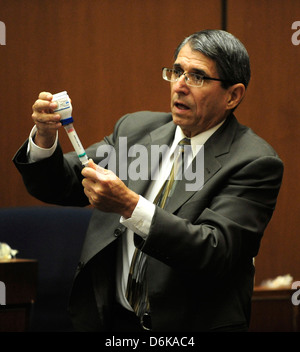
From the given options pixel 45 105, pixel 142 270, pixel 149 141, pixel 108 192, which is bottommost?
pixel 142 270

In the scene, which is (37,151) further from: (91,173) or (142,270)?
(142,270)

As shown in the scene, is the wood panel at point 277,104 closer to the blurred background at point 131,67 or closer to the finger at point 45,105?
the blurred background at point 131,67

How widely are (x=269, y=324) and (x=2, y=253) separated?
4.37 feet

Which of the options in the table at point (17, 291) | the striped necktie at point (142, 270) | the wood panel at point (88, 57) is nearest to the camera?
the striped necktie at point (142, 270)

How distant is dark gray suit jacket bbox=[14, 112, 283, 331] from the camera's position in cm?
148

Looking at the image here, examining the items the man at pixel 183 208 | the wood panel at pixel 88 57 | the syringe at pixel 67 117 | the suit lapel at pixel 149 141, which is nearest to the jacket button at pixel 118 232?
the man at pixel 183 208

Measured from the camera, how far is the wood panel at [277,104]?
334 cm

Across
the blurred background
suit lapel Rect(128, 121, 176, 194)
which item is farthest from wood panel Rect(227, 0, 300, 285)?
suit lapel Rect(128, 121, 176, 194)

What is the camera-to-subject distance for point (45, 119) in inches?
60.3

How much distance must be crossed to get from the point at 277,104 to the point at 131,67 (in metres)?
0.93

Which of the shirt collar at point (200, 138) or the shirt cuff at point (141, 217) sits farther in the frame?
the shirt collar at point (200, 138)

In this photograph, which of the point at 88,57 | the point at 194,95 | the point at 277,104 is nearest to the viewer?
the point at 194,95

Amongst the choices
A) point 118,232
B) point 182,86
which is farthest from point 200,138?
point 118,232

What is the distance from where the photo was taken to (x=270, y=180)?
1.65 metres
